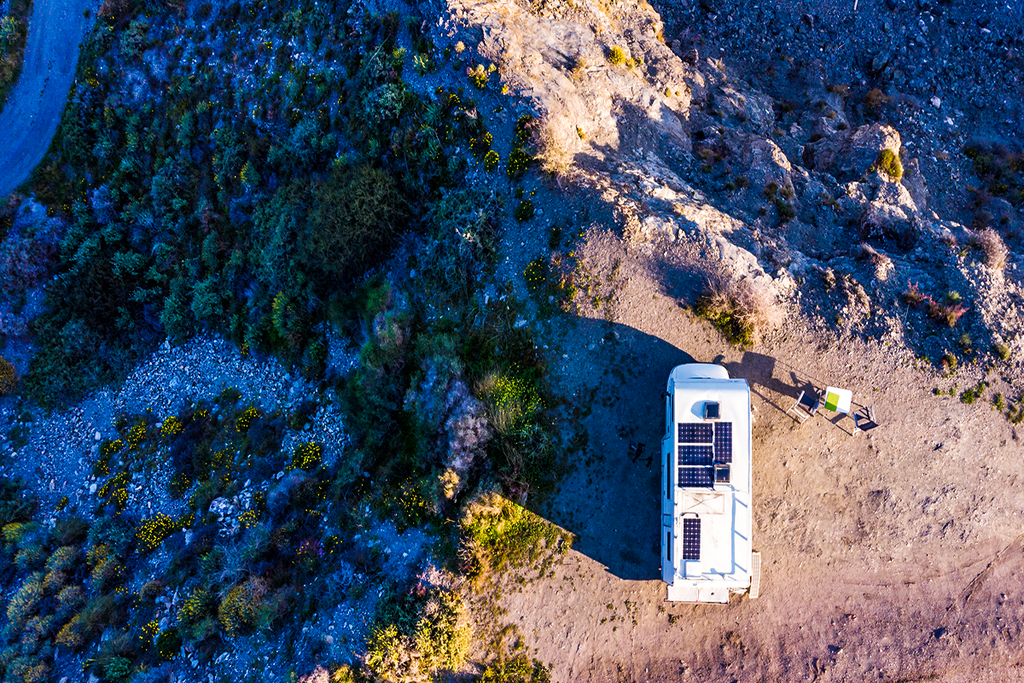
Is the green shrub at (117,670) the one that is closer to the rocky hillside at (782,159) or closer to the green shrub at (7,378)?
the green shrub at (7,378)

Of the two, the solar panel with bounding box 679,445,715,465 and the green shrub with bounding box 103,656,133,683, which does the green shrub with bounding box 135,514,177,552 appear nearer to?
the green shrub with bounding box 103,656,133,683

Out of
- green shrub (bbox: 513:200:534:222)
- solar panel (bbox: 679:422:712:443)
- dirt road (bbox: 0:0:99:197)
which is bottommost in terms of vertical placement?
solar panel (bbox: 679:422:712:443)

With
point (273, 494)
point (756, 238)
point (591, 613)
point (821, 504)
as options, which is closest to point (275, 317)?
point (273, 494)

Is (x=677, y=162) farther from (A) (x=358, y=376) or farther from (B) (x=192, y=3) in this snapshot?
(B) (x=192, y=3)

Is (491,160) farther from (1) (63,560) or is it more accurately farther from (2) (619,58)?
(1) (63,560)

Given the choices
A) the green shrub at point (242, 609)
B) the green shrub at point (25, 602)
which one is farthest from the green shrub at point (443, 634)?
the green shrub at point (25, 602)

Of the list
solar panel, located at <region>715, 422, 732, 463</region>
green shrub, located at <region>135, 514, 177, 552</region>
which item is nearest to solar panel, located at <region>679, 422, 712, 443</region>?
solar panel, located at <region>715, 422, 732, 463</region>
